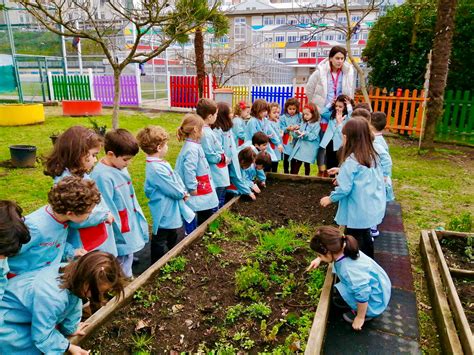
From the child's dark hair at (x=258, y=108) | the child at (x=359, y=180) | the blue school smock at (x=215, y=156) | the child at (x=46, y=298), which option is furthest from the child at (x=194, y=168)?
the child at (x=46, y=298)

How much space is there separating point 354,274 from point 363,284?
92 millimetres

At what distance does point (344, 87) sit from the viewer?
6.07 meters

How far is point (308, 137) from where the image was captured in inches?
249

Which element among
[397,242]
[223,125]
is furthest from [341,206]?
[223,125]

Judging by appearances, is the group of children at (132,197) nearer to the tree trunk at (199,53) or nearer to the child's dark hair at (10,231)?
the child's dark hair at (10,231)

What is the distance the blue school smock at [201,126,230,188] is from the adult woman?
2289mm

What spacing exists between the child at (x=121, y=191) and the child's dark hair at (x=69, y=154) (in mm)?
Answer: 288

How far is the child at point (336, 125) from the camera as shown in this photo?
5.82m

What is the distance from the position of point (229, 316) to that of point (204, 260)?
890 mm

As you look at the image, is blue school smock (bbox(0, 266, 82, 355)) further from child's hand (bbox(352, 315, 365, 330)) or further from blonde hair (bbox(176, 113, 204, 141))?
blonde hair (bbox(176, 113, 204, 141))

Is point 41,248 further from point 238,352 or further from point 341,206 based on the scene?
point 341,206

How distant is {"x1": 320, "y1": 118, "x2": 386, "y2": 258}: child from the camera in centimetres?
351

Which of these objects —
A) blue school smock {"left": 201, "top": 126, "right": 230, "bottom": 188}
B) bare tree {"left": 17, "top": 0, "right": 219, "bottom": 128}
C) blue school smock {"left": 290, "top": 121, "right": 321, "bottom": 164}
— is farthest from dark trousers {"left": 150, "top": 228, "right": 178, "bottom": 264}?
blue school smock {"left": 290, "top": 121, "right": 321, "bottom": 164}

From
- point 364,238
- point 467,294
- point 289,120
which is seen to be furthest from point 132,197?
point 289,120
